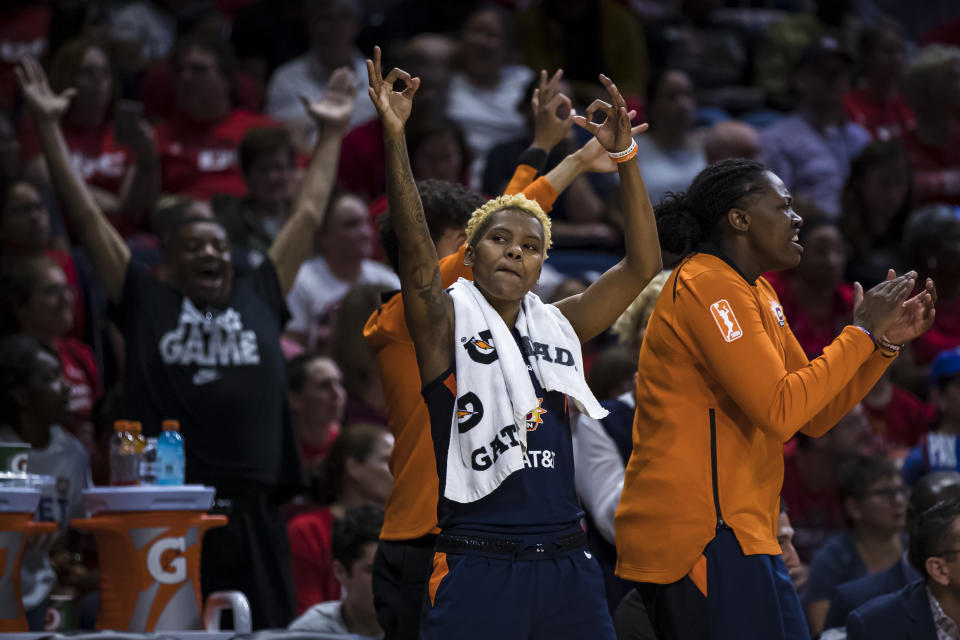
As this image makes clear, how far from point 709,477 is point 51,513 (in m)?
2.82

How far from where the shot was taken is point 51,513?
516 centimetres

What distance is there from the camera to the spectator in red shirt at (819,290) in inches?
296

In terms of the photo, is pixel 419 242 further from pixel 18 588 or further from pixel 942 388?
pixel 942 388

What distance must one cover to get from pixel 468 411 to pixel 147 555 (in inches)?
71.0

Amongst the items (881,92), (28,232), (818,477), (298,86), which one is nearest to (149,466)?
(28,232)

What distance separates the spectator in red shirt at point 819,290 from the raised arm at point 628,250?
13.2ft

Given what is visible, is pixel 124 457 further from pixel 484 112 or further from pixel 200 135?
pixel 484 112

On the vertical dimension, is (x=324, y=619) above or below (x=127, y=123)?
below

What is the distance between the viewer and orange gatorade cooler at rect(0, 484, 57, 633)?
4445 mm

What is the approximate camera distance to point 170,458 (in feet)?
15.6

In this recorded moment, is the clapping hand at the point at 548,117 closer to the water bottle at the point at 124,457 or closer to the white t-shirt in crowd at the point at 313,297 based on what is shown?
the water bottle at the point at 124,457

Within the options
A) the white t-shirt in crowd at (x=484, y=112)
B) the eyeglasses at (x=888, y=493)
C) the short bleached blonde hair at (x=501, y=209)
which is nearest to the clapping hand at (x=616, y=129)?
the short bleached blonde hair at (x=501, y=209)

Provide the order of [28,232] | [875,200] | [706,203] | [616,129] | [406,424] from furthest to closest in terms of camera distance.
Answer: [875,200], [28,232], [406,424], [706,203], [616,129]

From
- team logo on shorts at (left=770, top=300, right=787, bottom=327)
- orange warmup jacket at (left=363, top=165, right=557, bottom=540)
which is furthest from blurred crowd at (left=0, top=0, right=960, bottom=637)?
team logo on shorts at (left=770, top=300, right=787, bottom=327)
